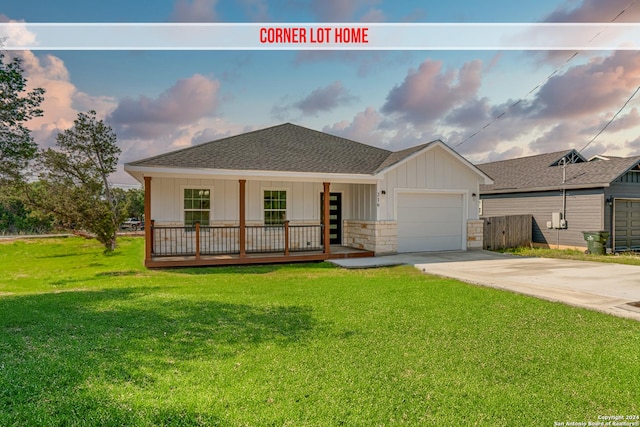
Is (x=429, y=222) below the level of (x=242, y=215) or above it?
below

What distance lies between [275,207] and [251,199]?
34.3 inches

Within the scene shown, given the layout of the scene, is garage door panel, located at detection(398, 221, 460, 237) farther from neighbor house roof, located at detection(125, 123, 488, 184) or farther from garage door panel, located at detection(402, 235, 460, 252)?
neighbor house roof, located at detection(125, 123, 488, 184)

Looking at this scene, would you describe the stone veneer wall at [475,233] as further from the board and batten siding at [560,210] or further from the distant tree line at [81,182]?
the distant tree line at [81,182]

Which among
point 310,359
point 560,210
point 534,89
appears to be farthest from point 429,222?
point 310,359

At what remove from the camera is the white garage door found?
12.6m

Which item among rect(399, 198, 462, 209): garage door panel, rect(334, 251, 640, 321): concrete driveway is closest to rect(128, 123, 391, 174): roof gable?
rect(399, 198, 462, 209): garage door panel

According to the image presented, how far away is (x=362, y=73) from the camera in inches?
485

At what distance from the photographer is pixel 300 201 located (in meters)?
12.8

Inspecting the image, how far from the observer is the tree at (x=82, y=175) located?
1623cm

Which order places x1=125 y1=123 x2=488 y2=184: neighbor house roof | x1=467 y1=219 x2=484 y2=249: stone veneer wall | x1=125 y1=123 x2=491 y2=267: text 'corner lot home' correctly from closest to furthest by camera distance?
1. x1=125 y1=123 x2=488 y2=184: neighbor house roof
2. x1=125 y1=123 x2=491 y2=267: text 'corner lot home'
3. x1=467 y1=219 x2=484 y2=249: stone veneer wall

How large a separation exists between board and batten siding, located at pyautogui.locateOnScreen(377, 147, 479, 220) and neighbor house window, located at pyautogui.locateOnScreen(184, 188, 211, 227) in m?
5.61

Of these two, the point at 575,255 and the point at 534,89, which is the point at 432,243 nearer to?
the point at 575,255

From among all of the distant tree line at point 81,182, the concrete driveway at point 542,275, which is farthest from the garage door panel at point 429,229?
the distant tree line at point 81,182

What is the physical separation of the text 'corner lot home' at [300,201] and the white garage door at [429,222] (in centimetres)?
4
